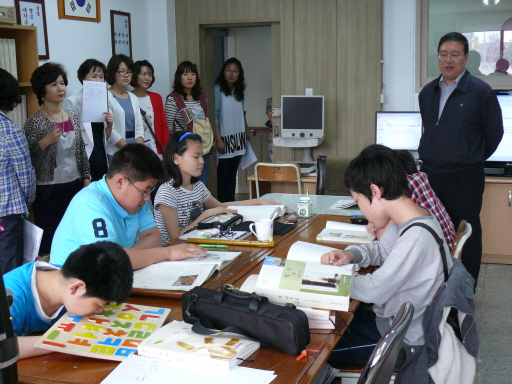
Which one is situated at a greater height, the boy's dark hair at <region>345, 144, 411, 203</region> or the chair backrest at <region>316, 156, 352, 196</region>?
the boy's dark hair at <region>345, 144, 411, 203</region>

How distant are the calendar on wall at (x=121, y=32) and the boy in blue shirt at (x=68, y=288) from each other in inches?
169

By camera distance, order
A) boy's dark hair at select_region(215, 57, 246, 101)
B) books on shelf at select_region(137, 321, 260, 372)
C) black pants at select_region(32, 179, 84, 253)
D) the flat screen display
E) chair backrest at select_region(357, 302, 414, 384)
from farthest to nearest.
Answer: boy's dark hair at select_region(215, 57, 246, 101) → the flat screen display → black pants at select_region(32, 179, 84, 253) → books on shelf at select_region(137, 321, 260, 372) → chair backrest at select_region(357, 302, 414, 384)

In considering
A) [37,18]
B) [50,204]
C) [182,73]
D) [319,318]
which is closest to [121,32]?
[182,73]

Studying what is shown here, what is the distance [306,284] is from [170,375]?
1.74 ft

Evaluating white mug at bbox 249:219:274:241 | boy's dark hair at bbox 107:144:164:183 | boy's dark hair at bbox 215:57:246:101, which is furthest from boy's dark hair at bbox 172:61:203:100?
boy's dark hair at bbox 107:144:164:183

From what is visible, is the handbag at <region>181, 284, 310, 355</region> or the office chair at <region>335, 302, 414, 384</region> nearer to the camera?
the office chair at <region>335, 302, 414, 384</region>

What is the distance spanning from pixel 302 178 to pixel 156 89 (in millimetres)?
2243

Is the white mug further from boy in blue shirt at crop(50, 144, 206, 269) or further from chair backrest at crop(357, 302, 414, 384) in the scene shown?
chair backrest at crop(357, 302, 414, 384)

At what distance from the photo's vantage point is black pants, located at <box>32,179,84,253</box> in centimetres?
394

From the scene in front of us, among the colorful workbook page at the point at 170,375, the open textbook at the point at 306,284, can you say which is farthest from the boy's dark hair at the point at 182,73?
the colorful workbook page at the point at 170,375

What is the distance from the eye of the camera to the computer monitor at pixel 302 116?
552 cm

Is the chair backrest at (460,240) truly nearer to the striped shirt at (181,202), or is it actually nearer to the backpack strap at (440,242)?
the backpack strap at (440,242)

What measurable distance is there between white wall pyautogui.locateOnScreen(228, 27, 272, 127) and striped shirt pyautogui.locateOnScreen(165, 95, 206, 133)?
2247 millimetres

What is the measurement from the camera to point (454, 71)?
11.9 ft
